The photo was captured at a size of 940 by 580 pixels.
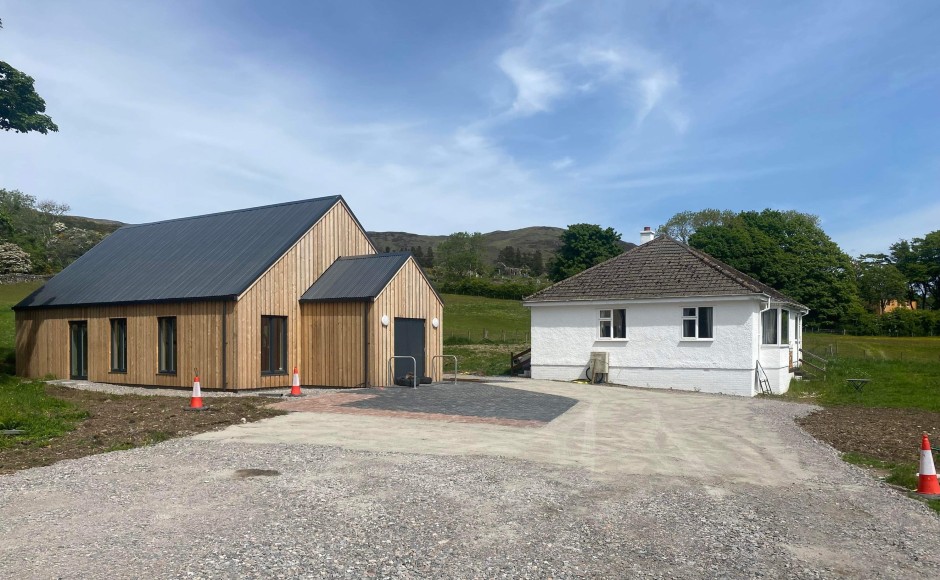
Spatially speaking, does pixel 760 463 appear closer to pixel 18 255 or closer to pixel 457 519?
pixel 457 519

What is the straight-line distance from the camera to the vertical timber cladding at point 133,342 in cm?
2019

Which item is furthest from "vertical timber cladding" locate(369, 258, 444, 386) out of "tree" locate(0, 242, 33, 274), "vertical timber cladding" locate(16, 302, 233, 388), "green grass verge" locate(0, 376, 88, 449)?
"tree" locate(0, 242, 33, 274)

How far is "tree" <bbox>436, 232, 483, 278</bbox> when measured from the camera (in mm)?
96562

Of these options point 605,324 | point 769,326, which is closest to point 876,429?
point 769,326

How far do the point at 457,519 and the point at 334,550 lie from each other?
4.81ft

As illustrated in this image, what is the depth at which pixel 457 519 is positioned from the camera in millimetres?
7129

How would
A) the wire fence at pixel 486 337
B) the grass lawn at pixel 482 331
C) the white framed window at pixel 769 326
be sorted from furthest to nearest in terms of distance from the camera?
1. the wire fence at pixel 486 337
2. the grass lawn at pixel 482 331
3. the white framed window at pixel 769 326

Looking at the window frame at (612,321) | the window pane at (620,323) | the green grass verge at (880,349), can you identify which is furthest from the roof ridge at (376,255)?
the green grass verge at (880,349)

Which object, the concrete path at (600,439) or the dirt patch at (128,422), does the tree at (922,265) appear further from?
the dirt patch at (128,422)

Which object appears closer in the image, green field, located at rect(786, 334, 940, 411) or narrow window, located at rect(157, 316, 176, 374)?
green field, located at rect(786, 334, 940, 411)

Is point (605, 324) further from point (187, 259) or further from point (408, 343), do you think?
point (187, 259)

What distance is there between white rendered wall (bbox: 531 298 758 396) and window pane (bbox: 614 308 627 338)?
22 cm

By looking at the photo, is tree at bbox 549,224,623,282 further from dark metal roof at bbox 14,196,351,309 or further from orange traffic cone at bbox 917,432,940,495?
orange traffic cone at bbox 917,432,940,495

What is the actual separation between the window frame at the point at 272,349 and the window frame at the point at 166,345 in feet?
8.77
